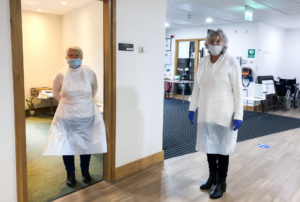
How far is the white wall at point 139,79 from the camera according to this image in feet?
8.75

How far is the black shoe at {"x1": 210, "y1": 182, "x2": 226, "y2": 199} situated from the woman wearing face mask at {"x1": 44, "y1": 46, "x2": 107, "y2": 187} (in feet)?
3.78

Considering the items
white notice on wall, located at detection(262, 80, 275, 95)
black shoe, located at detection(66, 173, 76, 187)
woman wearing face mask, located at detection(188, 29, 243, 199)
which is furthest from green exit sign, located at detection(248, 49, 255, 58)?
black shoe, located at detection(66, 173, 76, 187)

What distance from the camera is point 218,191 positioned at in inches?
97.8

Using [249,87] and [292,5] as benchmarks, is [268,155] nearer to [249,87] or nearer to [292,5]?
[292,5]

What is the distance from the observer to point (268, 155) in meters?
3.69

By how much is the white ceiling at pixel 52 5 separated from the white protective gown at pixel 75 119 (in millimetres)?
2726

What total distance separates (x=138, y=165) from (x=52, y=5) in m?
3.93

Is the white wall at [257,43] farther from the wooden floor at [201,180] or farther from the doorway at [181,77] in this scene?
the wooden floor at [201,180]

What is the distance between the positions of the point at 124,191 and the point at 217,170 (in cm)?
98

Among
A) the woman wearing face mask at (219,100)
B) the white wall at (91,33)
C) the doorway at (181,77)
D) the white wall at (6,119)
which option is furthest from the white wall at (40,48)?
the woman wearing face mask at (219,100)

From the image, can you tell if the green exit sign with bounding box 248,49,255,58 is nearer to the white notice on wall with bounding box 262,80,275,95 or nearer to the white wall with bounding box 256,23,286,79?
the white wall with bounding box 256,23,286,79

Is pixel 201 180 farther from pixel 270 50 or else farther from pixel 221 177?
pixel 270 50

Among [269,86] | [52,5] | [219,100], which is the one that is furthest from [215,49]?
[269,86]

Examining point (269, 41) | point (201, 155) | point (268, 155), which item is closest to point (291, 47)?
point (269, 41)
